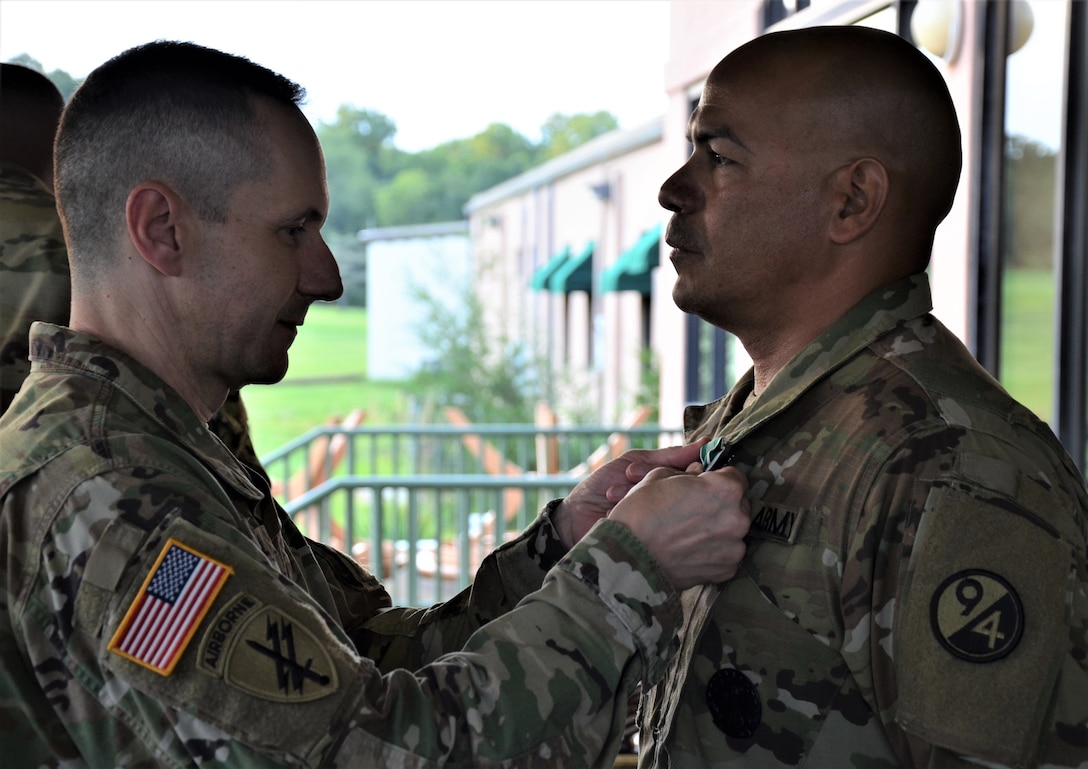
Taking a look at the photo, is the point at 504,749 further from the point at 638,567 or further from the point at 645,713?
the point at 645,713

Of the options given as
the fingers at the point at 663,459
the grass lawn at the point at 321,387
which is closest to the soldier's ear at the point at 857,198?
the fingers at the point at 663,459

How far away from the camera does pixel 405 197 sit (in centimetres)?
3184

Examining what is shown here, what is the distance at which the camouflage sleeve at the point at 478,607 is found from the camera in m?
1.92

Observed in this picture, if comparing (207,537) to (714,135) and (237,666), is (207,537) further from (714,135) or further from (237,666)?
(714,135)

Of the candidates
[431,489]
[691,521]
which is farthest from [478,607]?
[431,489]

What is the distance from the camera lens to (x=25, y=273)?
7.29 ft

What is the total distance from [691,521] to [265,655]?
605 millimetres

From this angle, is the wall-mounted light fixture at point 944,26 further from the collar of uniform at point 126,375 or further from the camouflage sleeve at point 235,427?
the collar of uniform at point 126,375

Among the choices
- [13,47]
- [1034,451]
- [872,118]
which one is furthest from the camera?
[13,47]

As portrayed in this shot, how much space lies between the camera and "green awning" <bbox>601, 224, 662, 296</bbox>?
10406mm

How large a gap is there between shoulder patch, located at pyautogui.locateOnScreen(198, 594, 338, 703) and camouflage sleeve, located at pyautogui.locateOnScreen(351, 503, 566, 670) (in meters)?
0.68

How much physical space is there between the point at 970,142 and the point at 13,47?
11.4 feet

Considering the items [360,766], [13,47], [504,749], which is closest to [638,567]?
[504,749]

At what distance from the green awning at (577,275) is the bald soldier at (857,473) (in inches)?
494
